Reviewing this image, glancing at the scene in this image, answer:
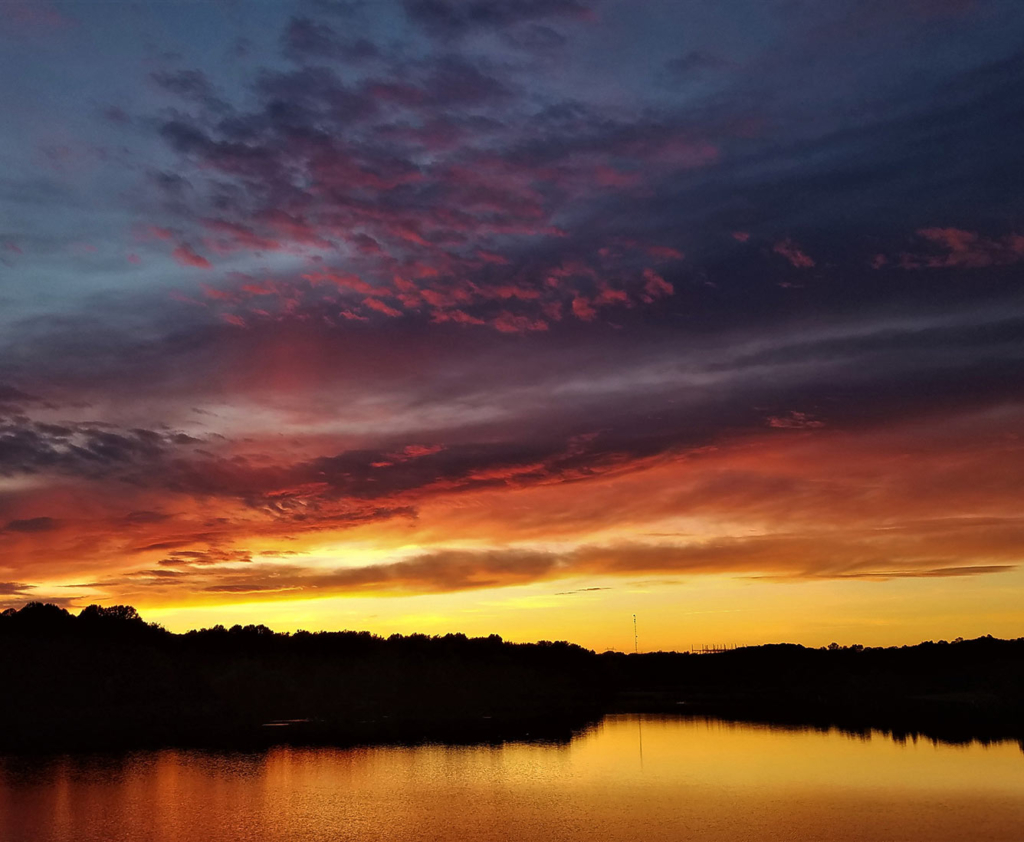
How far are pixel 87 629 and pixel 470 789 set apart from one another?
397 feet

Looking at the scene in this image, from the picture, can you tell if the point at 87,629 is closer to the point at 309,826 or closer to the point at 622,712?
the point at 622,712

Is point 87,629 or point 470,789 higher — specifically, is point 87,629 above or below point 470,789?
above

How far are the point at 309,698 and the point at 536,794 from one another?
118m

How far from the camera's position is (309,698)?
175m

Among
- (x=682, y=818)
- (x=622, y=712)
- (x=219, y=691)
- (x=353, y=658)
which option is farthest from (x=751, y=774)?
(x=353, y=658)

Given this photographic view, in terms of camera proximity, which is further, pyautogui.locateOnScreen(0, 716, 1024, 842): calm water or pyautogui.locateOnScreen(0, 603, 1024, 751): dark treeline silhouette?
pyautogui.locateOnScreen(0, 603, 1024, 751): dark treeline silhouette

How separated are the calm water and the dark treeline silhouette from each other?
2178cm

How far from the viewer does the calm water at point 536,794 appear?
52750mm

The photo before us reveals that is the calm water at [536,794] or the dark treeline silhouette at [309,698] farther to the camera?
the dark treeline silhouette at [309,698]

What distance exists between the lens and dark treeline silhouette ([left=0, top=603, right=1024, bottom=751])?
12325cm

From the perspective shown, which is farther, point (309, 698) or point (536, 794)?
point (309, 698)

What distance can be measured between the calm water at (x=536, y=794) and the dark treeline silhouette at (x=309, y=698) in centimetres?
2178

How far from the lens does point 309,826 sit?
2197 inches

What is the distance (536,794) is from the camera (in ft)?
219
